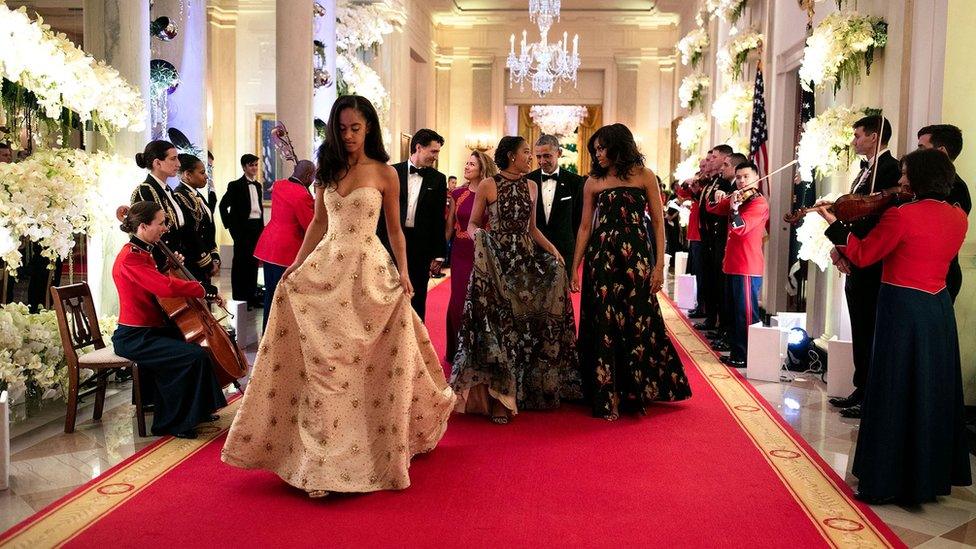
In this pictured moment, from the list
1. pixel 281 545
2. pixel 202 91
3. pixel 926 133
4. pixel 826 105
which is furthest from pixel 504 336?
pixel 202 91

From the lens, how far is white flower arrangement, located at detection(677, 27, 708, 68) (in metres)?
15.2

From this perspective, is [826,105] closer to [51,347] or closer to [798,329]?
[798,329]

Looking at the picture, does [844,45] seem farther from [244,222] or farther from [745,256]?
[244,222]

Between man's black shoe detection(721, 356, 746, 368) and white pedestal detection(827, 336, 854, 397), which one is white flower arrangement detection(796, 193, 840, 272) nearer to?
white pedestal detection(827, 336, 854, 397)

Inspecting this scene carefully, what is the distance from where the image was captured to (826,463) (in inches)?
191

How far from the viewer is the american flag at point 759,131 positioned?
10211 mm

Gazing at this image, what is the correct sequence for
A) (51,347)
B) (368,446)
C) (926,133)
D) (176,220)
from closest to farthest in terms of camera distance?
(368,446) → (926,133) → (51,347) → (176,220)

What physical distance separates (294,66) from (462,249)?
11.8ft

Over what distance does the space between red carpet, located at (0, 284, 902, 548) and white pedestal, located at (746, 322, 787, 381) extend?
197 centimetres

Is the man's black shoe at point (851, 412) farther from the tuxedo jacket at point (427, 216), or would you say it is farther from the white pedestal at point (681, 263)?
the white pedestal at point (681, 263)

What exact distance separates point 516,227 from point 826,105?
421 cm

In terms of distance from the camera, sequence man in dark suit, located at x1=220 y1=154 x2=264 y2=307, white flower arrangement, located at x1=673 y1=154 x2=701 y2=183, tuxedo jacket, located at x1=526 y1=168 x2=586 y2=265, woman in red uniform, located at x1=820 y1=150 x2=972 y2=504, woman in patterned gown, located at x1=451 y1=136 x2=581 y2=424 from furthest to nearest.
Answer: white flower arrangement, located at x1=673 y1=154 x2=701 y2=183 < man in dark suit, located at x1=220 y1=154 x2=264 y2=307 < tuxedo jacket, located at x1=526 y1=168 x2=586 y2=265 < woman in patterned gown, located at x1=451 y1=136 x2=581 y2=424 < woman in red uniform, located at x1=820 y1=150 x2=972 y2=504

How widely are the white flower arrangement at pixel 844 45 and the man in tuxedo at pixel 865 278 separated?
3.60 feet

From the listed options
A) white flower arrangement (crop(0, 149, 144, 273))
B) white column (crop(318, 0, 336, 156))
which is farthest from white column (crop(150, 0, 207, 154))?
white flower arrangement (crop(0, 149, 144, 273))
